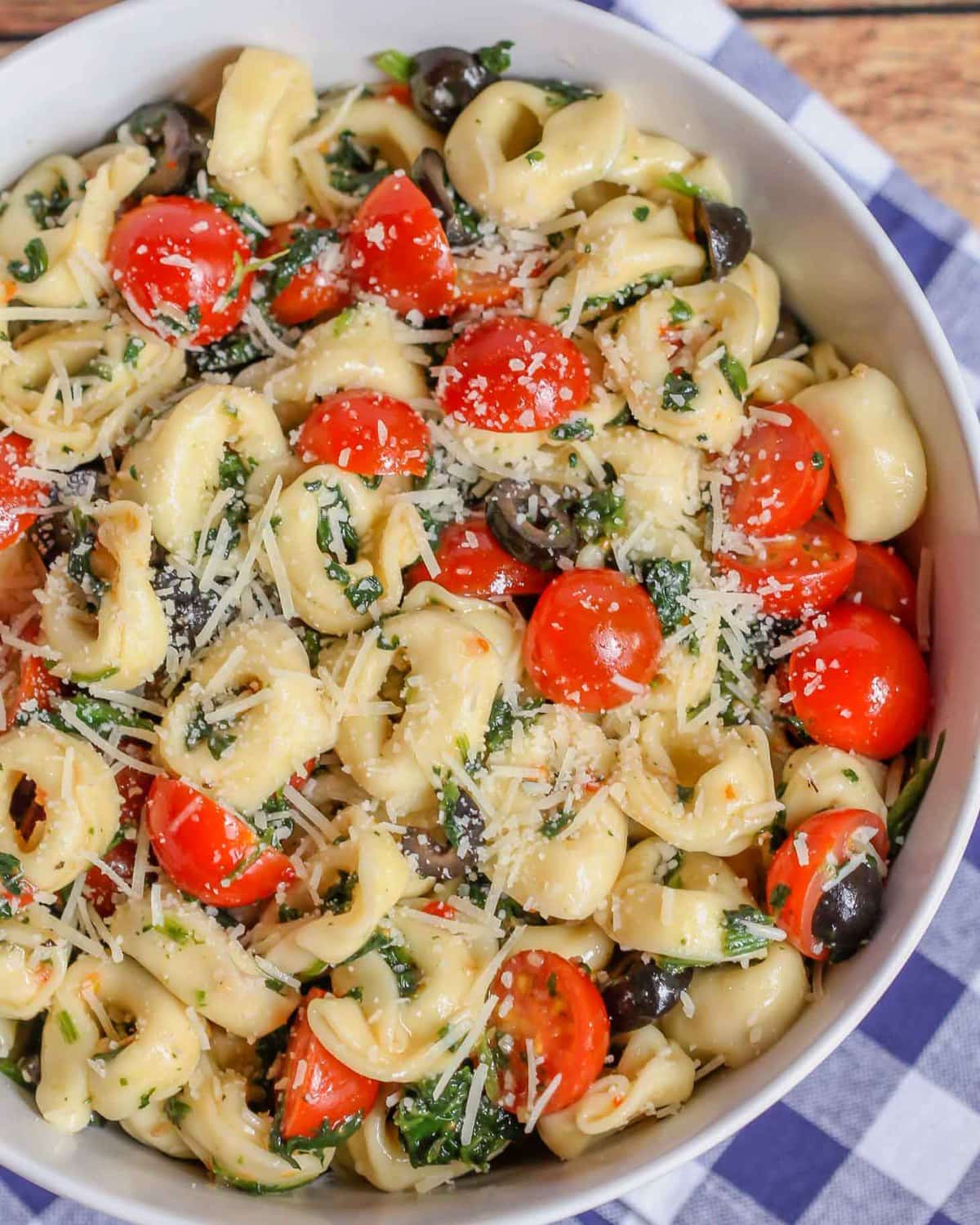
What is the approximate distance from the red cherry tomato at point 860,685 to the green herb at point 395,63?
1.63m

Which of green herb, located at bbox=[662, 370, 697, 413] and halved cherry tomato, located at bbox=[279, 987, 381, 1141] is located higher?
green herb, located at bbox=[662, 370, 697, 413]

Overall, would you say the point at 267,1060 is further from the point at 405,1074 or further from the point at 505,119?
the point at 505,119

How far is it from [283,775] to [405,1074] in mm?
675

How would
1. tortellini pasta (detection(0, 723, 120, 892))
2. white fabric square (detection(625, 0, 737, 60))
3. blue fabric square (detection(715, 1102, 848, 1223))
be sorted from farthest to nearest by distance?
white fabric square (detection(625, 0, 737, 60)) → blue fabric square (detection(715, 1102, 848, 1223)) → tortellini pasta (detection(0, 723, 120, 892))

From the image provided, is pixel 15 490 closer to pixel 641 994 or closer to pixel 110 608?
pixel 110 608

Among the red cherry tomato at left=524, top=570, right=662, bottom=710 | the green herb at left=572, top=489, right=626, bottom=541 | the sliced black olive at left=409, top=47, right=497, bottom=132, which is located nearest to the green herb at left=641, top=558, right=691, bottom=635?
the red cherry tomato at left=524, top=570, right=662, bottom=710

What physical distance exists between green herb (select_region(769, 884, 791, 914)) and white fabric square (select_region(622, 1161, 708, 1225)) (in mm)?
1041

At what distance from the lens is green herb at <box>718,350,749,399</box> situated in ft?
9.22

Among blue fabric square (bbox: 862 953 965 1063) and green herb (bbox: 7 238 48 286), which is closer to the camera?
green herb (bbox: 7 238 48 286)

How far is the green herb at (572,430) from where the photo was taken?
2.82 m

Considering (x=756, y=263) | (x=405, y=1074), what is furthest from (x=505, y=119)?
(x=405, y=1074)

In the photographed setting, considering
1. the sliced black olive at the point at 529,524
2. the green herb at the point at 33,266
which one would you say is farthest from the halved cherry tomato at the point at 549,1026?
the green herb at the point at 33,266

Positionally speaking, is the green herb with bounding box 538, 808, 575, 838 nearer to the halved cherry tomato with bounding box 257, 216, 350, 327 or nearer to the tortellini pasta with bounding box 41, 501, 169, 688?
the tortellini pasta with bounding box 41, 501, 169, 688

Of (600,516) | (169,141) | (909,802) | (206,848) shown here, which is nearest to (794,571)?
(600,516)
